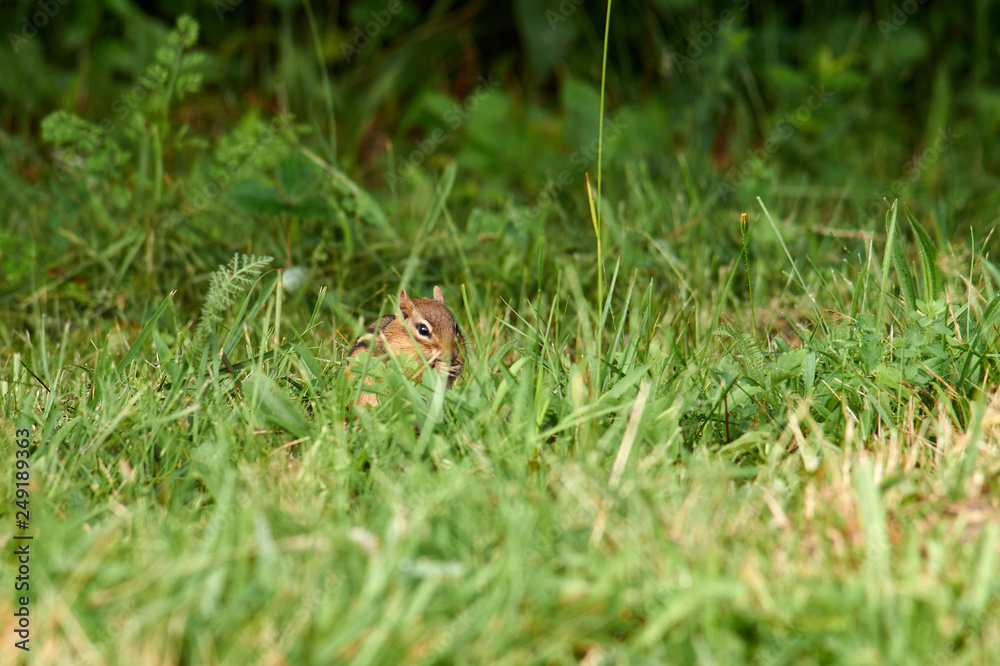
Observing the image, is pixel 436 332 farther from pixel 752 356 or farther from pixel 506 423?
pixel 752 356

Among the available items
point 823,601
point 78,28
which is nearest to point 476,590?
point 823,601

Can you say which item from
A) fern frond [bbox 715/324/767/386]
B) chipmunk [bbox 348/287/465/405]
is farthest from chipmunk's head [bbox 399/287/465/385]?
fern frond [bbox 715/324/767/386]

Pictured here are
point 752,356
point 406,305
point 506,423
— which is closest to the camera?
point 506,423

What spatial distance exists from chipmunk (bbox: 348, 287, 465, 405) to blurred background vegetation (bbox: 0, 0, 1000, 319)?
0.46m

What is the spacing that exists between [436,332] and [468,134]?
9.47ft

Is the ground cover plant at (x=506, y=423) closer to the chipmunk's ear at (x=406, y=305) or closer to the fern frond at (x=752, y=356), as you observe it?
the fern frond at (x=752, y=356)

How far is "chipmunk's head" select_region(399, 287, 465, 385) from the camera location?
3.09 metres

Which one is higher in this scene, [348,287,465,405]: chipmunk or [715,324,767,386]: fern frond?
[715,324,767,386]: fern frond

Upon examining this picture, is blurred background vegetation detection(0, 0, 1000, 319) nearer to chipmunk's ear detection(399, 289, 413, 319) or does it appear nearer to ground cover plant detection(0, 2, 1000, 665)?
ground cover plant detection(0, 2, 1000, 665)

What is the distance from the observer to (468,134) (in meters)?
5.78

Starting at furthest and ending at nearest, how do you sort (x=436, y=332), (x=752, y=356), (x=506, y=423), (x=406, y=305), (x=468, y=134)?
(x=468, y=134), (x=406, y=305), (x=436, y=332), (x=752, y=356), (x=506, y=423)

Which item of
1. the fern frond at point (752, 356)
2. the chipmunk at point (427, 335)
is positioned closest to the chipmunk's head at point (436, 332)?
the chipmunk at point (427, 335)

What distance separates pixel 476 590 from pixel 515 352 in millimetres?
1442

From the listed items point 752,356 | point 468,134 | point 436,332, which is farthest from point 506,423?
point 468,134
